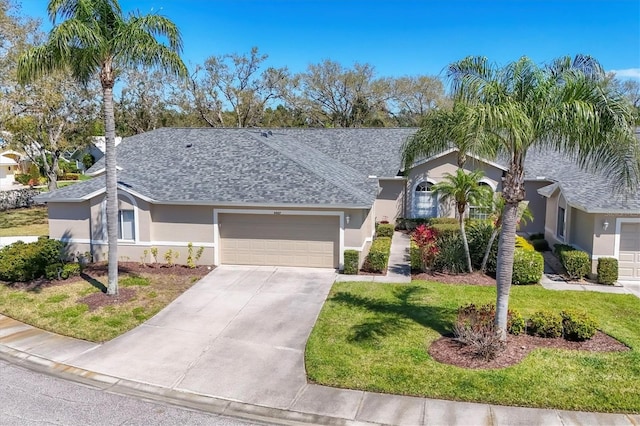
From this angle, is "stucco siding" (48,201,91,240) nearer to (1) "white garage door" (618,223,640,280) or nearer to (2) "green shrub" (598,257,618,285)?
(2) "green shrub" (598,257,618,285)

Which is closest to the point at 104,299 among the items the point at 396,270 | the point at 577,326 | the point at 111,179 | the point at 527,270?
the point at 111,179

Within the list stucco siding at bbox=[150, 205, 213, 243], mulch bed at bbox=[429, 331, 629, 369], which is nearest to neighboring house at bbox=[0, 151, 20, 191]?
stucco siding at bbox=[150, 205, 213, 243]

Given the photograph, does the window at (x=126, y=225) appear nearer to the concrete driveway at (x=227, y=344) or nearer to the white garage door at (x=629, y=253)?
the concrete driveway at (x=227, y=344)

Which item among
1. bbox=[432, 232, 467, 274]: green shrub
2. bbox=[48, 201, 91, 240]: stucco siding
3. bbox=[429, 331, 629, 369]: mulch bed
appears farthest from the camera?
bbox=[48, 201, 91, 240]: stucco siding

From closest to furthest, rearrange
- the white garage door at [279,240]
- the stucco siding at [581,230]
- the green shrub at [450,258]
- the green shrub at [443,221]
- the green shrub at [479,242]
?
the stucco siding at [581,230] < the green shrub at [450,258] < the green shrub at [479,242] < the white garage door at [279,240] < the green shrub at [443,221]

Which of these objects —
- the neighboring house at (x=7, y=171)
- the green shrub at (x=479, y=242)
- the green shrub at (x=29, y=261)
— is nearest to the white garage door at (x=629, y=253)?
the green shrub at (x=479, y=242)

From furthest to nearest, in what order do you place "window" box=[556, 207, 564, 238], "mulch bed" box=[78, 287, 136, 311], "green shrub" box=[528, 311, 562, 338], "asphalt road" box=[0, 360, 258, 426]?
"window" box=[556, 207, 564, 238], "mulch bed" box=[78, 287, 136, 311], "green shrub" box=[528, 311, 562, 338], "asphalt road" box=[0, 360, 258, 426]
